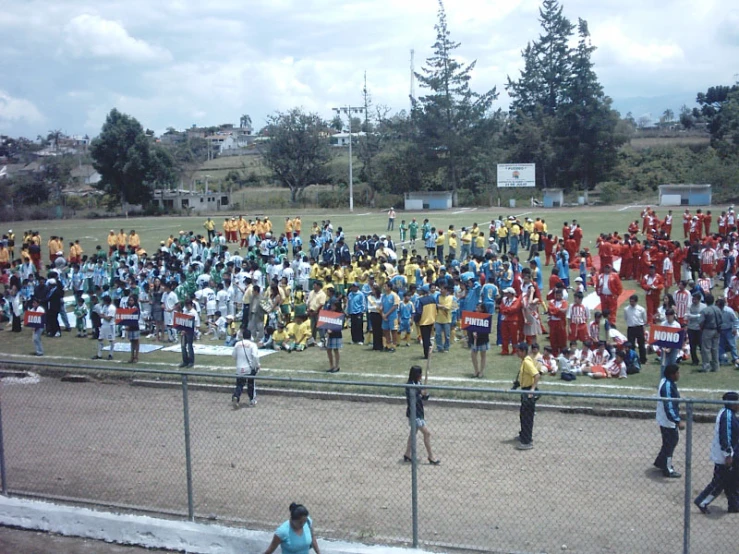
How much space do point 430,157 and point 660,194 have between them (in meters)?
21.3

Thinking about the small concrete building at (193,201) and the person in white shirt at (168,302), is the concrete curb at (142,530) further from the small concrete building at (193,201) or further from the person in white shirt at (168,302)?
the small concrete building at (193,201)

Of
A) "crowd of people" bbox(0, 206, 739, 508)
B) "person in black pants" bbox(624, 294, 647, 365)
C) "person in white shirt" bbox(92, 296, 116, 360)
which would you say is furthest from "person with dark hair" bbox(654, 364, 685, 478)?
"person in white shirt" bbox(92, 296, 116, 360)

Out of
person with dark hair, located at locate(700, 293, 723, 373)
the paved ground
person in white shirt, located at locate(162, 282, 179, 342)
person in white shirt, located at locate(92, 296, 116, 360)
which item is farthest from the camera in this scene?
person in white shirt, located at locate(162, 282, 179, 342)

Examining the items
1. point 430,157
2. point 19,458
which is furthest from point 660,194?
point 19,458

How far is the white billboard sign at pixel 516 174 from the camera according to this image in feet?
196

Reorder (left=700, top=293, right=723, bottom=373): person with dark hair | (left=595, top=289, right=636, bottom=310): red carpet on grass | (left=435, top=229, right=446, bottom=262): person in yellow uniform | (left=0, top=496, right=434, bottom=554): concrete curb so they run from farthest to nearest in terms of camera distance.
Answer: (left=435, top=229, right=446, bottom=262): person in yellow uniform < (left=595, top=289, right=636, bottom=310): red carpet on grass < (left=700, top=293, right=723, bottom=373): person with dark hair < (left=0, top=496, right=434, bottom=554): concrete curb

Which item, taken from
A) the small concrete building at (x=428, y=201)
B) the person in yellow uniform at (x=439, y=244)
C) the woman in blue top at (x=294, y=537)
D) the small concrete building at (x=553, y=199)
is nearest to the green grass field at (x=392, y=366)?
the woman in blue top at (x=294, y=537)

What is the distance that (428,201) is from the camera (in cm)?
6056

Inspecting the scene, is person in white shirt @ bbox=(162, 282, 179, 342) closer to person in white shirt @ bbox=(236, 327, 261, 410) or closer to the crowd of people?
the crowd of people

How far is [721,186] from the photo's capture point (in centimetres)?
5441

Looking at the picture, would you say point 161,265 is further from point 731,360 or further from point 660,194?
point 660,194

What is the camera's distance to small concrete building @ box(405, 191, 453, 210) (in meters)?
60.2

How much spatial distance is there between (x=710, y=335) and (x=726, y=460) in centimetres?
593

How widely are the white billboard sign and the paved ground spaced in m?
54.8
